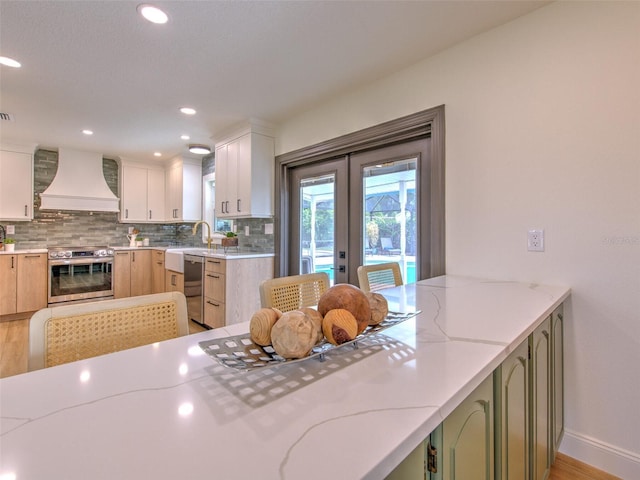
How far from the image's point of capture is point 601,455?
1562mm

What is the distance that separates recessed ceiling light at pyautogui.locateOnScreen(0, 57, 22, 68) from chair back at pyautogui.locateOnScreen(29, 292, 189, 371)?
2.51 metres

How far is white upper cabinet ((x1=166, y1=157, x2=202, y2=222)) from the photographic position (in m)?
4.92

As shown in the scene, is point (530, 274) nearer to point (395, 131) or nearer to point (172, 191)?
point (395, 131)

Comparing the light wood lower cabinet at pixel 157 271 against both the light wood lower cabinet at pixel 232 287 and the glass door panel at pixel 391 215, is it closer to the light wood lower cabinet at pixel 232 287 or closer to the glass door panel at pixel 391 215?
the light wood lower cabinet at pixel 232 287

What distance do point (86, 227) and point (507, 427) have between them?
607 centimetres

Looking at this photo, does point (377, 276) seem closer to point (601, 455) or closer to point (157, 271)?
point (601, 455)

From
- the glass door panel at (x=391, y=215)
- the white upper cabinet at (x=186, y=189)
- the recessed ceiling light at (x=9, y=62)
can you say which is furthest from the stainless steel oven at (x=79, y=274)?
the glass door panel at (x=391, y=215)

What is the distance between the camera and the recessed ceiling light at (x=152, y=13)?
1727 millimetres

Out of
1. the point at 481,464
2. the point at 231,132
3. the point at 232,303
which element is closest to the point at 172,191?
the point at 231,132

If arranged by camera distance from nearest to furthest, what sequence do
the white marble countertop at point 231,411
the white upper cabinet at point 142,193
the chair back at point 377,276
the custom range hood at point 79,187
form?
the white marble countertop at point 231,411 < the chair back at point 377,276 < the custom range hood at point 79,187 < the white upper cabinet at point 142,193

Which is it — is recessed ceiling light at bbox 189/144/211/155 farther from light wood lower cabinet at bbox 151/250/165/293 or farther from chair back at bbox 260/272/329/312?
chair back at bbox 260/272/329/312

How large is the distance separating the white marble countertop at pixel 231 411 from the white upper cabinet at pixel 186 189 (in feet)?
14.8

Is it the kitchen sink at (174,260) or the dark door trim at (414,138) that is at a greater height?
the dark door trim at (414,138)

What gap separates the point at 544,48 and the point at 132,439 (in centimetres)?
239
